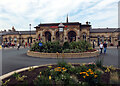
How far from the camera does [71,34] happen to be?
1449 inches

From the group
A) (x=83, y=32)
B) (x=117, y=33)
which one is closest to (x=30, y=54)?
(x=83, y=32)

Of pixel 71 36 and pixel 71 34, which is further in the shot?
pixel 71 36

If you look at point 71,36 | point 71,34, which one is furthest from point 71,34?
point 71,36

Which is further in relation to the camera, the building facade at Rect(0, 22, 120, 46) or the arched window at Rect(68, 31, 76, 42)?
the arched window at Rect(68, 31, 76, 42)

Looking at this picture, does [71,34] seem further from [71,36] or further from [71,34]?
[71,36]

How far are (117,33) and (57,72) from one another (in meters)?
39.7

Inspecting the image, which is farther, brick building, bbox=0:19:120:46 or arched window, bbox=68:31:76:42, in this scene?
arched window, bbox=68:31:76:42

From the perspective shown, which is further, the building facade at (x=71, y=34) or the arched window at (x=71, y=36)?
the arched window at (x=71, y=36)

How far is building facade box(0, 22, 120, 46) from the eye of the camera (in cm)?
3136

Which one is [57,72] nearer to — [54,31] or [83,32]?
[54,31]

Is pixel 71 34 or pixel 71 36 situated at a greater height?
pixel 71 34

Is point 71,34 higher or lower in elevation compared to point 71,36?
higher

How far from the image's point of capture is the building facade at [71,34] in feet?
103

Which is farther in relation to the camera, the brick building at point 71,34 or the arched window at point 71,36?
the arched window at point 71,36
